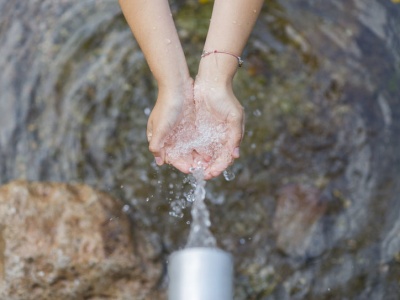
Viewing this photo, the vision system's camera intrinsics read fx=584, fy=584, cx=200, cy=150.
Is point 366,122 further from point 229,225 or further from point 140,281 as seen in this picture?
point 140,281

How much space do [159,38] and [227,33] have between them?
25 cm

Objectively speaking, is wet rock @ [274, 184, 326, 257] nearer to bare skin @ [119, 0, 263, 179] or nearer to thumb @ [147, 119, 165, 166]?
bare skin @ [119, 0, 263, 179]

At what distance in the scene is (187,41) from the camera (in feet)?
11.1

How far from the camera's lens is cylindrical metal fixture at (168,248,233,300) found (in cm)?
122

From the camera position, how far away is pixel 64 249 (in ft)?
9.09

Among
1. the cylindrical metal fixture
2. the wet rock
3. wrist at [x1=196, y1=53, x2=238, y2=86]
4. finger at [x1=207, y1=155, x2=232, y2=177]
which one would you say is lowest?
the wet rock

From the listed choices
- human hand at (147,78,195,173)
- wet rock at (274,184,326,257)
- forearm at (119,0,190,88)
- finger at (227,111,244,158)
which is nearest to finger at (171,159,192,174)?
human hand at (147,78,195,173)

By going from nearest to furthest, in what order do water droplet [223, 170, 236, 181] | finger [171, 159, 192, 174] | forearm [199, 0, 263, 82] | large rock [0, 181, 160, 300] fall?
forearm [199, 0, 263, 82] → finger [171, 159, 192, 174] → large rock [0, 181, 160, 300] → water droplet [223, 170, 236, 181]

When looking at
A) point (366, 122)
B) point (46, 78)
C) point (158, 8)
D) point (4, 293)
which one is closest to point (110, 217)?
point (4, 293)

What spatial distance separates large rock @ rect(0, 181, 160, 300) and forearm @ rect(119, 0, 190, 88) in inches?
38.5

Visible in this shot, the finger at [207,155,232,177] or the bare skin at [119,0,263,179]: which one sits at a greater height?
the bare skin at [119,0,263,179]

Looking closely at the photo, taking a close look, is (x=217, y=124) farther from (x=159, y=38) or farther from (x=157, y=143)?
(x=159, y=38)

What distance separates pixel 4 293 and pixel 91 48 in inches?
55.8

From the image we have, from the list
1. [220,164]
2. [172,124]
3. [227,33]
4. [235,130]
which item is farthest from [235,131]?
[227,33]
